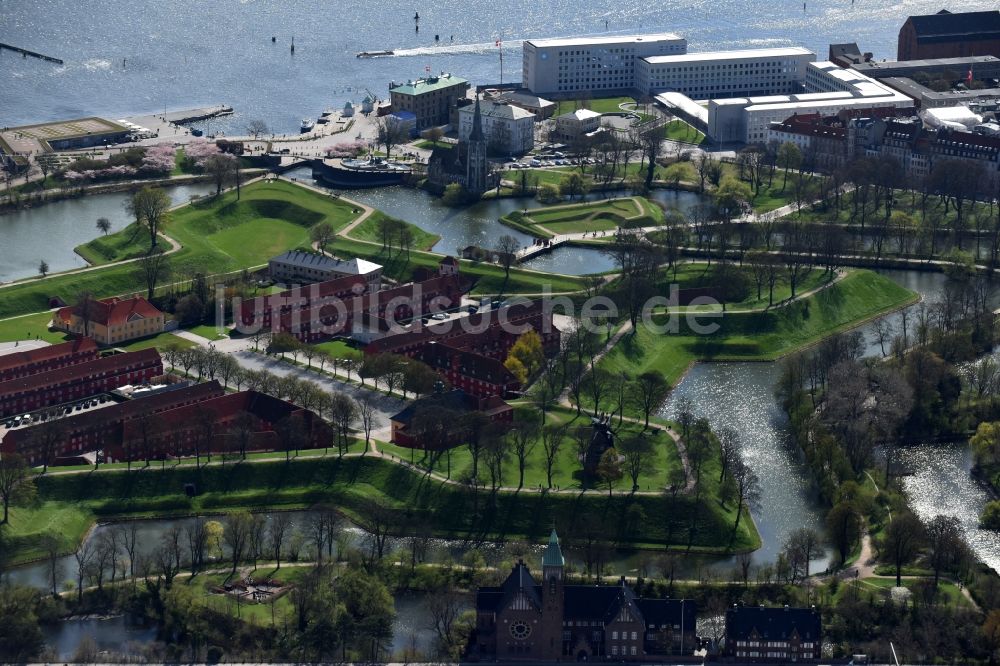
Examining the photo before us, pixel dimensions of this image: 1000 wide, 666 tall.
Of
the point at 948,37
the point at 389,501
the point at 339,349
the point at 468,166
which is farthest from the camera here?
the point at 948,37

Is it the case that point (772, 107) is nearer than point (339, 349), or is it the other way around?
point (339, 349)

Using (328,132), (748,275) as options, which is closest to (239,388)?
(748,275)

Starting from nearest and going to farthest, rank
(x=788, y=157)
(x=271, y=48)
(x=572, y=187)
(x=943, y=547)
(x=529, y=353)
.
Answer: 1. (x=943, y=547)
2. (x=529, y=353)
3. (x=572, y=187)
4. (x=788, y=157)
5. (x=271, y=48)

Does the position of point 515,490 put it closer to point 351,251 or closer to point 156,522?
point 156,522

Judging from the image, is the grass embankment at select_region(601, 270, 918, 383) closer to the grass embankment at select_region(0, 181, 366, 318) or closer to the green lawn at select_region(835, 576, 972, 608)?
the grass embankment at select_region(0, 181, 366, 318)

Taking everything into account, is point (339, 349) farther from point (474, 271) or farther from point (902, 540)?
point (902, 540)

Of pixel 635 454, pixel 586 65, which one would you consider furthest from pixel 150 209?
pixel 586 65

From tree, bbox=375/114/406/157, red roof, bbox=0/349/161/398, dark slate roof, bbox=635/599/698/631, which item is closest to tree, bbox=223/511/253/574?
dark slate roof, bbox=635/599/698/631
